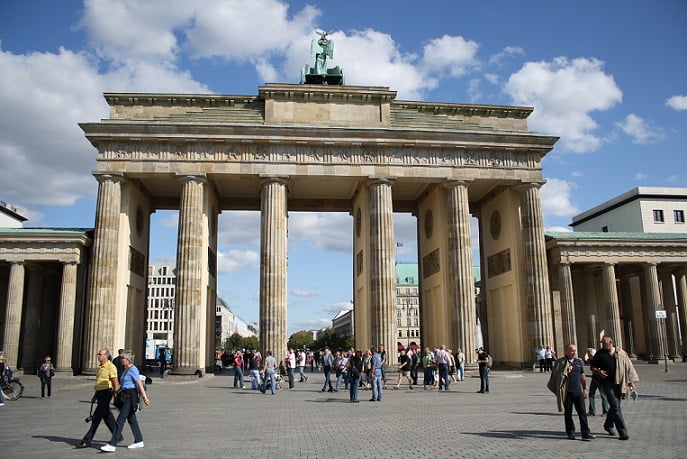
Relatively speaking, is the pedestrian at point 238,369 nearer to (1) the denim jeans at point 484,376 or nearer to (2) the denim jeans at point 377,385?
(2) the denim jeans at point 377,385

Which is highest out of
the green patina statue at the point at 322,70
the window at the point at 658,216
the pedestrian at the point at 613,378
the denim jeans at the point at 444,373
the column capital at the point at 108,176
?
the green patina statue at the point at 322,70

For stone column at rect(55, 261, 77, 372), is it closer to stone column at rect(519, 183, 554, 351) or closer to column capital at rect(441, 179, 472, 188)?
column capital at rect(441, 179, 472, 188)

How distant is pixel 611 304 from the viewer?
1447 inches

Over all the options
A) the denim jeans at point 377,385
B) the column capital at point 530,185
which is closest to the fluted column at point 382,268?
the column capital at point 530,185

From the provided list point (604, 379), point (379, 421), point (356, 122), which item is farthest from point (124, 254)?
point (604, 379)

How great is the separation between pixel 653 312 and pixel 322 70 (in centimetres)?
2735

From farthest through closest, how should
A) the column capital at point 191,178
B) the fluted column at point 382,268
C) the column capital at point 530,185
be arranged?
the column capital at point 530,185
the column capital at point 191,178
the fluted column at point 382,268

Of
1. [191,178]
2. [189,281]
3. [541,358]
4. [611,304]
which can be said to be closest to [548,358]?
[541,358]

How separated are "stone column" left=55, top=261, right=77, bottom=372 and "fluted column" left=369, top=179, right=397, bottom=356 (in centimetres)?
1710

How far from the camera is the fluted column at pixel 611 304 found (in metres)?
36.2

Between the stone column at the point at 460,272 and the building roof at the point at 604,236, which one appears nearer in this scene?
the stone column at the point at 460,272

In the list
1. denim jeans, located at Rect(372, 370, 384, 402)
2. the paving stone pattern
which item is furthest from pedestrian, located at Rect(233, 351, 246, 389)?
denim jeans, located at Rect(372, 370, 384, 402)

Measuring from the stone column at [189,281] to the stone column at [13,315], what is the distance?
350 inches

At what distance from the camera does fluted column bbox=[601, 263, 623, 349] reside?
1426 inches
